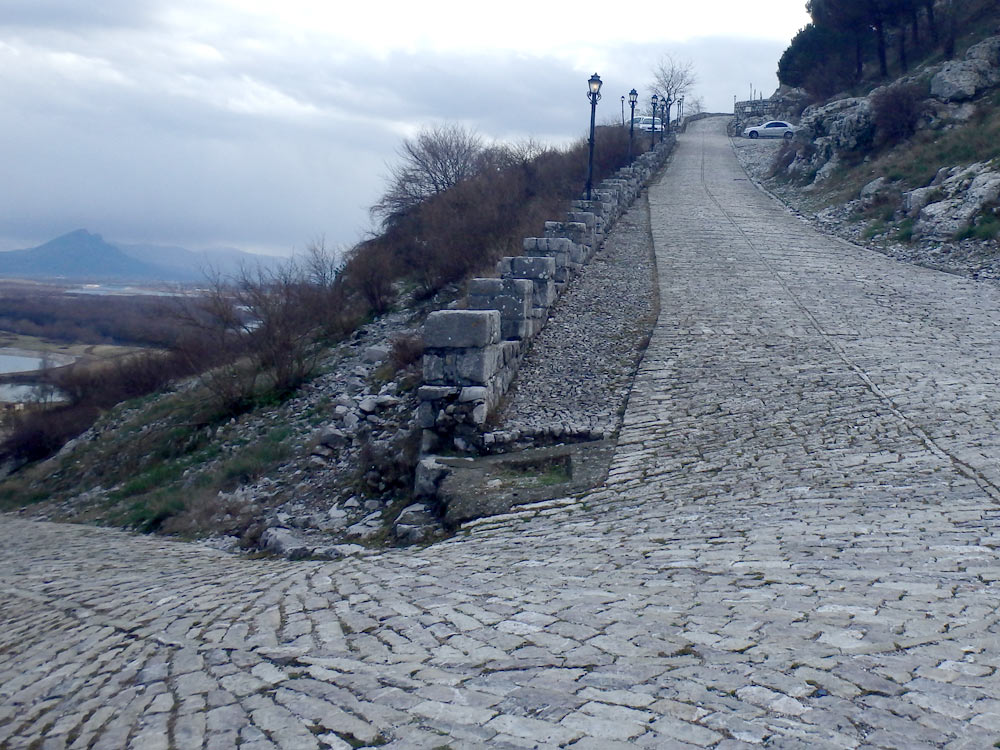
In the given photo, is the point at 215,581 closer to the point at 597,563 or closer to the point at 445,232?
the point at 597,563

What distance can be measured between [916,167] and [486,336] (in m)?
19.8

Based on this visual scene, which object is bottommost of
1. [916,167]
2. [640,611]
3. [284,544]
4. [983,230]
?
[284,544]

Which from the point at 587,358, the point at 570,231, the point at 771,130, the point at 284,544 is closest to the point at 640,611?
the point at 284,544

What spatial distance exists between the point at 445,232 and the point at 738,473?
1786cm

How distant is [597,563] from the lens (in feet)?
19.3

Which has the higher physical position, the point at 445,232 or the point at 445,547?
the point at 445,232

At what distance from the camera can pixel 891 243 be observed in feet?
68.3

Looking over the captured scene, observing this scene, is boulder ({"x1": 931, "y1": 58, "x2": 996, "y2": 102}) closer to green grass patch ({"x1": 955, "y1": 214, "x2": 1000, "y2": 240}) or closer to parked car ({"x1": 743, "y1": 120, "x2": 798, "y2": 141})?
green grass patch ({"x1": 955, "y1": 214, "x2": 1000, "y2": 240})

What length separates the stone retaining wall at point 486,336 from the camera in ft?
32.9

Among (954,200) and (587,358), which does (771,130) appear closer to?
(954,200)

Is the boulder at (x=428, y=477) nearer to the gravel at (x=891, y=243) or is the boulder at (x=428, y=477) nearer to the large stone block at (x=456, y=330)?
the large stone block at (x=456, y=330)

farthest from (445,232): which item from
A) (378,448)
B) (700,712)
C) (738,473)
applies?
(700,712)

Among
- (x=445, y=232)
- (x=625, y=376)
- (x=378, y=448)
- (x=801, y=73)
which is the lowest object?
(x=378, y=448)

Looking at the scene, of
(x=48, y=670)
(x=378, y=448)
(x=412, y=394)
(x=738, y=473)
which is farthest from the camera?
(x=412, y=394)
